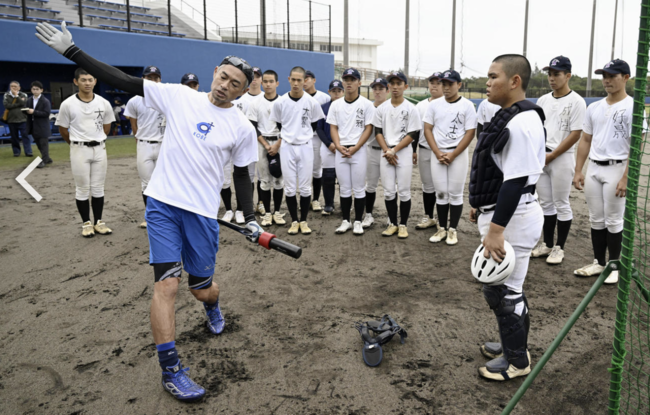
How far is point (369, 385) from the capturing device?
11.1 ft

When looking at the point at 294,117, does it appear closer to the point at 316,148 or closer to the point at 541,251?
the point at 316,148

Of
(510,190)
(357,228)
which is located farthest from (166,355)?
(357,228)

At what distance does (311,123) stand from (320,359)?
186 inches

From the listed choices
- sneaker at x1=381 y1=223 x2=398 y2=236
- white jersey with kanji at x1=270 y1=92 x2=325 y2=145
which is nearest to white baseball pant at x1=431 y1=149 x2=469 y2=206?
sneaker at x1=381 y1=223 x2=398 y2=236

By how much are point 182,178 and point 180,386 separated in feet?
4.86

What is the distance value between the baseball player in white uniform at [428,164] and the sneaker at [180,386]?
493cm

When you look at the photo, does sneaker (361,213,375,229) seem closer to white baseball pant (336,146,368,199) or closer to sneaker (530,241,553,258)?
white baseball pant (336,146,368,199)

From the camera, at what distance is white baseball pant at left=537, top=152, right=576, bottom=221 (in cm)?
577

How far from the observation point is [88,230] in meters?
7.08

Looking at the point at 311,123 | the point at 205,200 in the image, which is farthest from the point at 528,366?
the point at 311,123

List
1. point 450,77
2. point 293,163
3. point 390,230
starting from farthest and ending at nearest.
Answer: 1. point 293,163
2. point 390,230
3. point 450,77

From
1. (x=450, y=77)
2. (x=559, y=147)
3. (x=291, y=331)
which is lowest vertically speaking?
(x=291, y=331)

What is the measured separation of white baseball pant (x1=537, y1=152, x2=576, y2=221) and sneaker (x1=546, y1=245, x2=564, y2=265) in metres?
0.40

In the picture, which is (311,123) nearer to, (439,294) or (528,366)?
(439,294)
